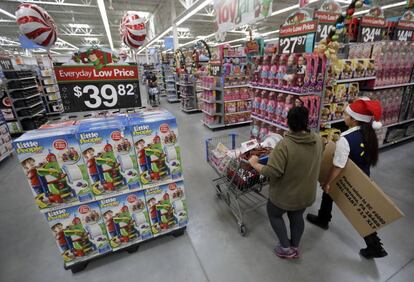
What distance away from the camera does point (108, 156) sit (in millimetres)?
1778

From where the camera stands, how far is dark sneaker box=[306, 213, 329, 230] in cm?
247

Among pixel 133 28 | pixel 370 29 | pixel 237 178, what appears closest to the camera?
pixel 237 178

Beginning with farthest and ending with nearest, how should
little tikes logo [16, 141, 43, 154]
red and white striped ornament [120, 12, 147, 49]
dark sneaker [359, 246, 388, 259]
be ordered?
red and white striped ornament [120, 12, 147, 49] < dark sneaker [359, 246, 388, 259] < little tikes logo [16, 141, 43, 154]

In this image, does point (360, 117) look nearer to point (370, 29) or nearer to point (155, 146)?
A: point (155, 146)

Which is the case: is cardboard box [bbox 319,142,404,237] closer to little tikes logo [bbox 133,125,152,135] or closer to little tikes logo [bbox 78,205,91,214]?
little tikes logo [bbox 133,125,152,135]

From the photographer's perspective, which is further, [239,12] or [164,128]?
[239,12]

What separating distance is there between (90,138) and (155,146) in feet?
1.75

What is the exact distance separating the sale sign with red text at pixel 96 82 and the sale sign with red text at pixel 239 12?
3616mm

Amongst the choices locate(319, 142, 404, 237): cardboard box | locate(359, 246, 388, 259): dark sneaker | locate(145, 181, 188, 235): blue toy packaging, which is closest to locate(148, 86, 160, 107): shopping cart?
locate(145, 181, 188, 235): blue toy packaging

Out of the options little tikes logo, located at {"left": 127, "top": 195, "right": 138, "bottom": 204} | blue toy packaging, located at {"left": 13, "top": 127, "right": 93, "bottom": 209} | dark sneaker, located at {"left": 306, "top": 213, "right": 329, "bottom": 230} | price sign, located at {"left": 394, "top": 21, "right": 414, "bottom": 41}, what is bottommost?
dark sneaker, located at {"left": 306, "top": 213, "right": 329, "bottom": 230}

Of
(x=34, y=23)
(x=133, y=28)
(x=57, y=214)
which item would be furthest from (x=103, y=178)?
(x=133, y=28)

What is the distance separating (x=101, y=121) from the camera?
1933 millimetres

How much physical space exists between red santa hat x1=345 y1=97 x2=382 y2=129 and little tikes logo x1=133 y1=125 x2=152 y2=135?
189 cm

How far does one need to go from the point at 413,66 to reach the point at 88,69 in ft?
18.9
